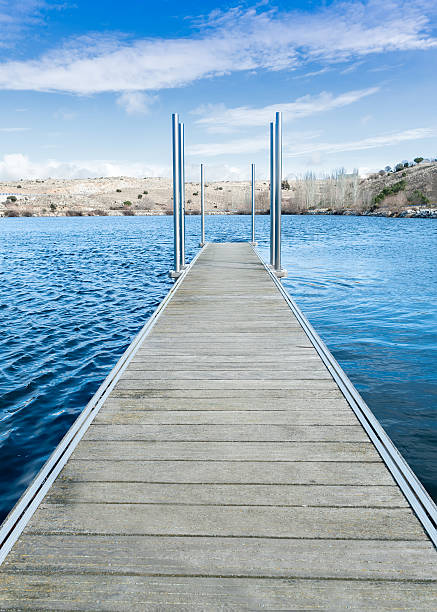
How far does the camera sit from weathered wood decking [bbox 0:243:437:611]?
5.75 feet

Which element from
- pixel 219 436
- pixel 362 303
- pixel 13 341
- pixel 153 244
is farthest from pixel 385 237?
pixel 219 436

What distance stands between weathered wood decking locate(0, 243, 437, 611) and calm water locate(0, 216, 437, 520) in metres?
1.11

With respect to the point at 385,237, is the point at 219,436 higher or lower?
Answer: lower

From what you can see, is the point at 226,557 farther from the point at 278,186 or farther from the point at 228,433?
the point at 278,186

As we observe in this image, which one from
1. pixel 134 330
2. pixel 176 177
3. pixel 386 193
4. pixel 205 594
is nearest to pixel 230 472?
pixel 205 594

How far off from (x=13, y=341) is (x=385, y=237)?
65.4 feet

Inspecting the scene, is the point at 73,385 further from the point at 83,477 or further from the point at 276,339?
the point at 83,477

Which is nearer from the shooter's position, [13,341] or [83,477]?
[83,477]

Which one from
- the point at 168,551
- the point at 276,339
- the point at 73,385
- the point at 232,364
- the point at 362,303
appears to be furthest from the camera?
the point at 362,303

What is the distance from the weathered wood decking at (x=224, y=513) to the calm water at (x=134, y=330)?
43.6 inches

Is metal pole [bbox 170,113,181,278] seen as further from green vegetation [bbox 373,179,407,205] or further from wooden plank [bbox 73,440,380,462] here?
green vegetation [bbox 373,179,407,205]

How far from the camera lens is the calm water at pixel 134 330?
4320mm

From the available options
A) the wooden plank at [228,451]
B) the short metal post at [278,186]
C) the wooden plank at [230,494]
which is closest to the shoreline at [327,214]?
the short metal post at [278,186]

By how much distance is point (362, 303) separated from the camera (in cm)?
966
